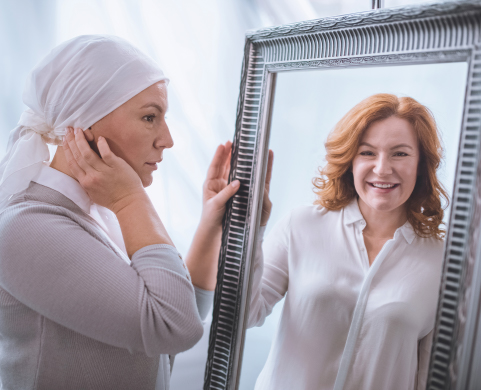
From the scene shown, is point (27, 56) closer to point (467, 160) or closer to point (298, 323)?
point (298, 323)

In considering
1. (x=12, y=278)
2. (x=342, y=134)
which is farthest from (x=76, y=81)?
(x=342, y=134)

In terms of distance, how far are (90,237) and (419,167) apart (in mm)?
629

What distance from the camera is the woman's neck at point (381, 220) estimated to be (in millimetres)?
827

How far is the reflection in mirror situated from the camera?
782 mm

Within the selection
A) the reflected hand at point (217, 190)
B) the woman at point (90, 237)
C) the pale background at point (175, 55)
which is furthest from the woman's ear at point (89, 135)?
the pale background at point (175, 55)

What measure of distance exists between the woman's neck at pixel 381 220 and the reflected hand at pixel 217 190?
0.31 m

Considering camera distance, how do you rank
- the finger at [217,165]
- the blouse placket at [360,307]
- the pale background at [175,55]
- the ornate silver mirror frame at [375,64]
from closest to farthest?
1. the ornate silver mirror frame at [375,64]
2. the blouse placket at [360,307]
3. the finger at [217,165]
4. the pale background at [175,55]

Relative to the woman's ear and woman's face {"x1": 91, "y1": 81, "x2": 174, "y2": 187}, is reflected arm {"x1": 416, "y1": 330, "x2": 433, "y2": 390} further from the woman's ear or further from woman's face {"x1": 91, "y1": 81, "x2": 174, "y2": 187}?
the woman's ear

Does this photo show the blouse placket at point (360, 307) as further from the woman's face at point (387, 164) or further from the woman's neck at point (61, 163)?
the woman's neck at point (61, 163)

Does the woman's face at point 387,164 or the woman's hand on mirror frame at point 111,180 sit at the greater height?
the woman's face at point 387,164

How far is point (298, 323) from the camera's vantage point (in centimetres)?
92

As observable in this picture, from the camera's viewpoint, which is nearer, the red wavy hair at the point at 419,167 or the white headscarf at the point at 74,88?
the red wavy hair at the point at 419,167

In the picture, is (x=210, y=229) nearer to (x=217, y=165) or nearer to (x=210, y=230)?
(x=210, y=230)

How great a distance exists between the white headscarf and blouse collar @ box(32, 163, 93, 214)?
2cm
